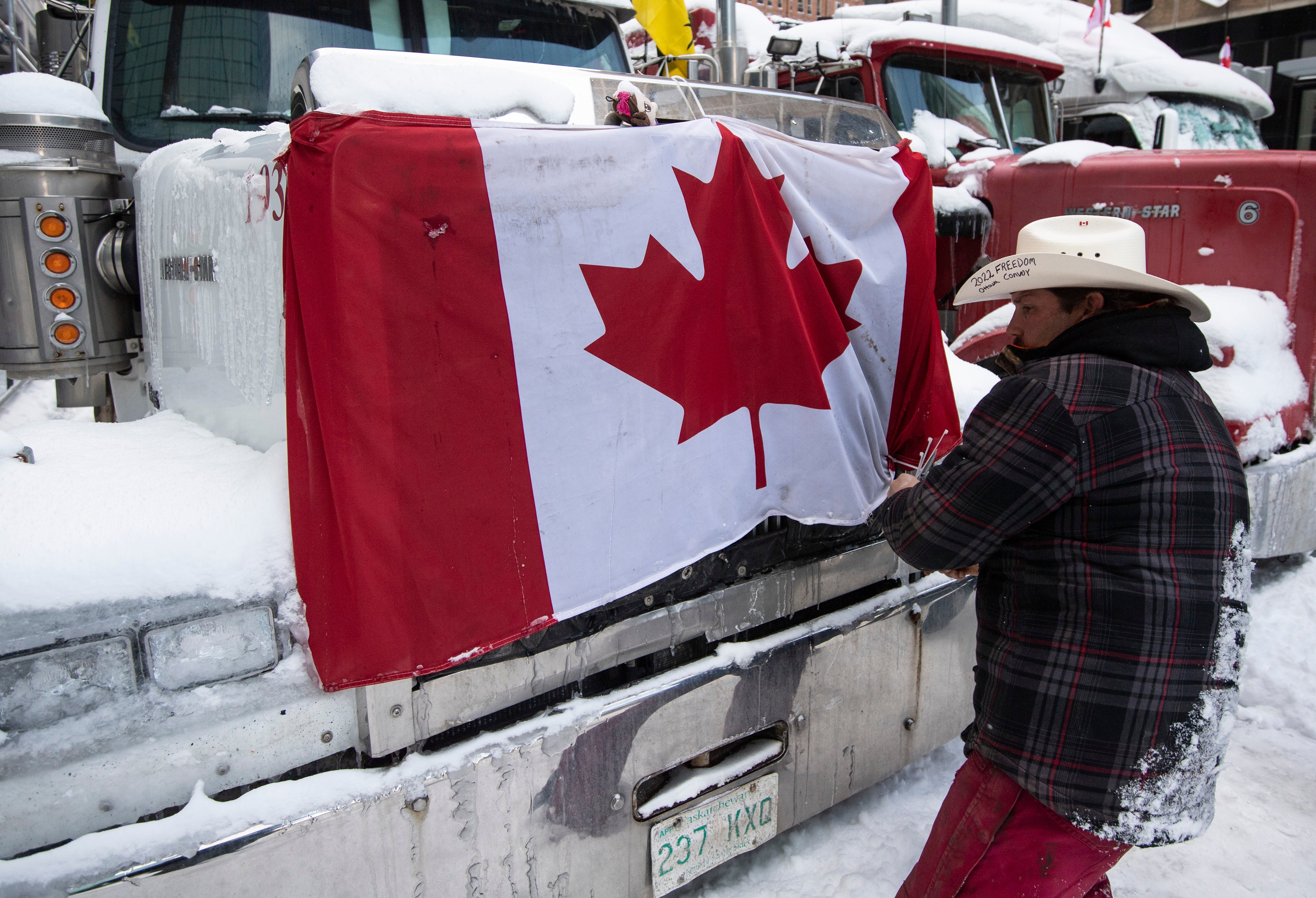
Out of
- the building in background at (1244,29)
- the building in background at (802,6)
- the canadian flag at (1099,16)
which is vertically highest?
the building in background at (802,6)

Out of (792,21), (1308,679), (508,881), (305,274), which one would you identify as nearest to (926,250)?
(305,274)

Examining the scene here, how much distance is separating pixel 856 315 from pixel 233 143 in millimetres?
1609

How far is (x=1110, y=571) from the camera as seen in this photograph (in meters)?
1.81

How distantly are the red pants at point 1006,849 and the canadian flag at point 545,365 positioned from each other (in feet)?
2.42

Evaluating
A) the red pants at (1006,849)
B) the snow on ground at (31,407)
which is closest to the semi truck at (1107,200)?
the red pants at (1006,849)

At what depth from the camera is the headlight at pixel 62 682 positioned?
1442 millimetres

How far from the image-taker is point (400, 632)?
1.69 m

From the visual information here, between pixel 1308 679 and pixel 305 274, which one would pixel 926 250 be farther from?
pixel 1308 679

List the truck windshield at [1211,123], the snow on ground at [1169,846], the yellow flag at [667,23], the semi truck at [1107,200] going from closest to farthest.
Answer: the snow on ground at [1169,846], the yellow flag at [667,23], the semi truck at [1107,200], the truck windshield at [1211,123]

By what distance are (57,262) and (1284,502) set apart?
4.75m

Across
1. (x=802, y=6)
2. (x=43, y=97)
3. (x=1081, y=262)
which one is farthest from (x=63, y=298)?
(x=802, y=6)

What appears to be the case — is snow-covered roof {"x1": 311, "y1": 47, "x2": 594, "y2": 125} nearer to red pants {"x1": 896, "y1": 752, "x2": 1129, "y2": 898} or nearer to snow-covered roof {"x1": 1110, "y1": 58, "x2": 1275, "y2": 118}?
red pants {"x1": 896, "y1": 752, "x2": 1129, "y2": 898}

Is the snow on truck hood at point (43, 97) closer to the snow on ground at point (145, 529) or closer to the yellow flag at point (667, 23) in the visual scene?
the snow on ground at point (145, 529)

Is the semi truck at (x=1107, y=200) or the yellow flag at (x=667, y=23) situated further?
the semi truck at (x=1107, y=200)
